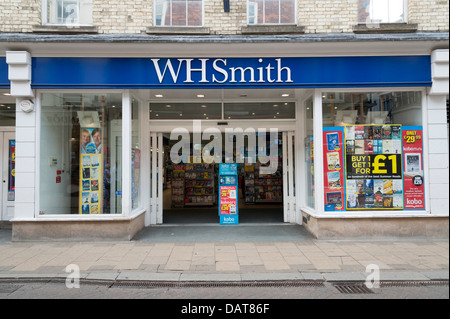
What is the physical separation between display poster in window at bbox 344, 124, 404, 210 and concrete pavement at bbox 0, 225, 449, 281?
875mm

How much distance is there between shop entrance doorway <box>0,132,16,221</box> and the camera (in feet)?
28.6

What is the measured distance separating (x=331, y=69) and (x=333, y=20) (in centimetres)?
113

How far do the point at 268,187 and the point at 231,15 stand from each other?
723cm

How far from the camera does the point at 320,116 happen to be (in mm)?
7527

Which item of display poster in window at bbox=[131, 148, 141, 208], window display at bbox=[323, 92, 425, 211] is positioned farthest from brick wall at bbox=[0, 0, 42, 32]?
window display at bbox=[323, 92, 425, 211]

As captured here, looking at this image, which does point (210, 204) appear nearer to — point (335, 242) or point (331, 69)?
point (335, 242)

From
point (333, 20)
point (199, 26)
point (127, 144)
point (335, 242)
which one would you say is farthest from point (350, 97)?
point (127, 144)

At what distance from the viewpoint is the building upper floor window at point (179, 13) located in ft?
25.1

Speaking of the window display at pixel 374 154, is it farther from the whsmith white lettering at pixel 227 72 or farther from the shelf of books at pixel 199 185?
the shelf of books at pixel 199 185

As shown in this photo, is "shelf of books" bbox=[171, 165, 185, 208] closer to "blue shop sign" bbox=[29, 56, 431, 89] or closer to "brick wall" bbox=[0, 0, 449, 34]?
"blue shop sign" bbox=[29, 56, 431, 89]

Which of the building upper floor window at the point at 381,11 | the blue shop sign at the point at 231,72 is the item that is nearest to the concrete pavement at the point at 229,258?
Result: the blue shop sign at the point at 231,72

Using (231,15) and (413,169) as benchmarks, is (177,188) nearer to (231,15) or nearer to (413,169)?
(231,15)

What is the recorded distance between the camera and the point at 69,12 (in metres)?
7.59
